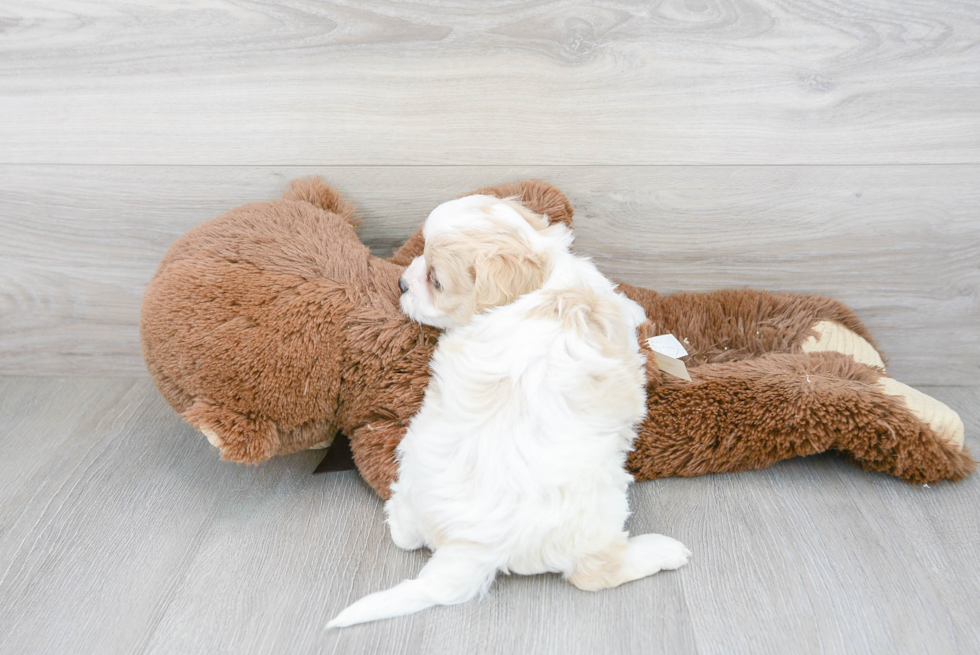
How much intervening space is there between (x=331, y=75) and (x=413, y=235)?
0.34m

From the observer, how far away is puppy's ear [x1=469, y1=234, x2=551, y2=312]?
0.97m

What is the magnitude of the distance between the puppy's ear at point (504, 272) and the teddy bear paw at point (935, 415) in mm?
713

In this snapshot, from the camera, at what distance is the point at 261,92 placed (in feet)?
4.22

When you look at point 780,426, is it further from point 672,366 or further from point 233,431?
point 233,431

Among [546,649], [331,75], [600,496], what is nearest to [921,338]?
[600,496]

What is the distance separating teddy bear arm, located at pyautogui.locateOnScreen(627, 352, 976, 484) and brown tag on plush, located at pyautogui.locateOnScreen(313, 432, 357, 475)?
0.55 meters

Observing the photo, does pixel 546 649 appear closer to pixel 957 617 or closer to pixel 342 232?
pixel 957 617

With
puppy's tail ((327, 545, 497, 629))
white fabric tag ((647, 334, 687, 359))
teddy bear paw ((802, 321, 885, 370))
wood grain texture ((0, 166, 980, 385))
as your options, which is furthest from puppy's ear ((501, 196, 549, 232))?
teddy bear paw ((802, 321, 885, 370))

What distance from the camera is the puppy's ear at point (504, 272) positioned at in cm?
97

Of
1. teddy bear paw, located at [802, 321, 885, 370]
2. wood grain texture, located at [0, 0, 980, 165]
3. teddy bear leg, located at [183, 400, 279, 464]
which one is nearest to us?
teddy bear leg, located at [183, 400, 279, 464]

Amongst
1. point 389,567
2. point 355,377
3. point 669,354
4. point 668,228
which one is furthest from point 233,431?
point 668,228

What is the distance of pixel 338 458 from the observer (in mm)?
1323

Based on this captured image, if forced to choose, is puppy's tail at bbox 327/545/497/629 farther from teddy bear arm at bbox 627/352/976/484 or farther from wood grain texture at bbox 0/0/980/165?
wood grain texture at bbox 0/0/980/165

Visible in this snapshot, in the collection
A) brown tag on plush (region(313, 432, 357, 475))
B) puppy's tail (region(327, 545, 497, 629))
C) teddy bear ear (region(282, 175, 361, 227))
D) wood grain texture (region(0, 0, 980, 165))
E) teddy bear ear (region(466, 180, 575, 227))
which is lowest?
brown tag on plush (region(313, 432, 357, 475))
